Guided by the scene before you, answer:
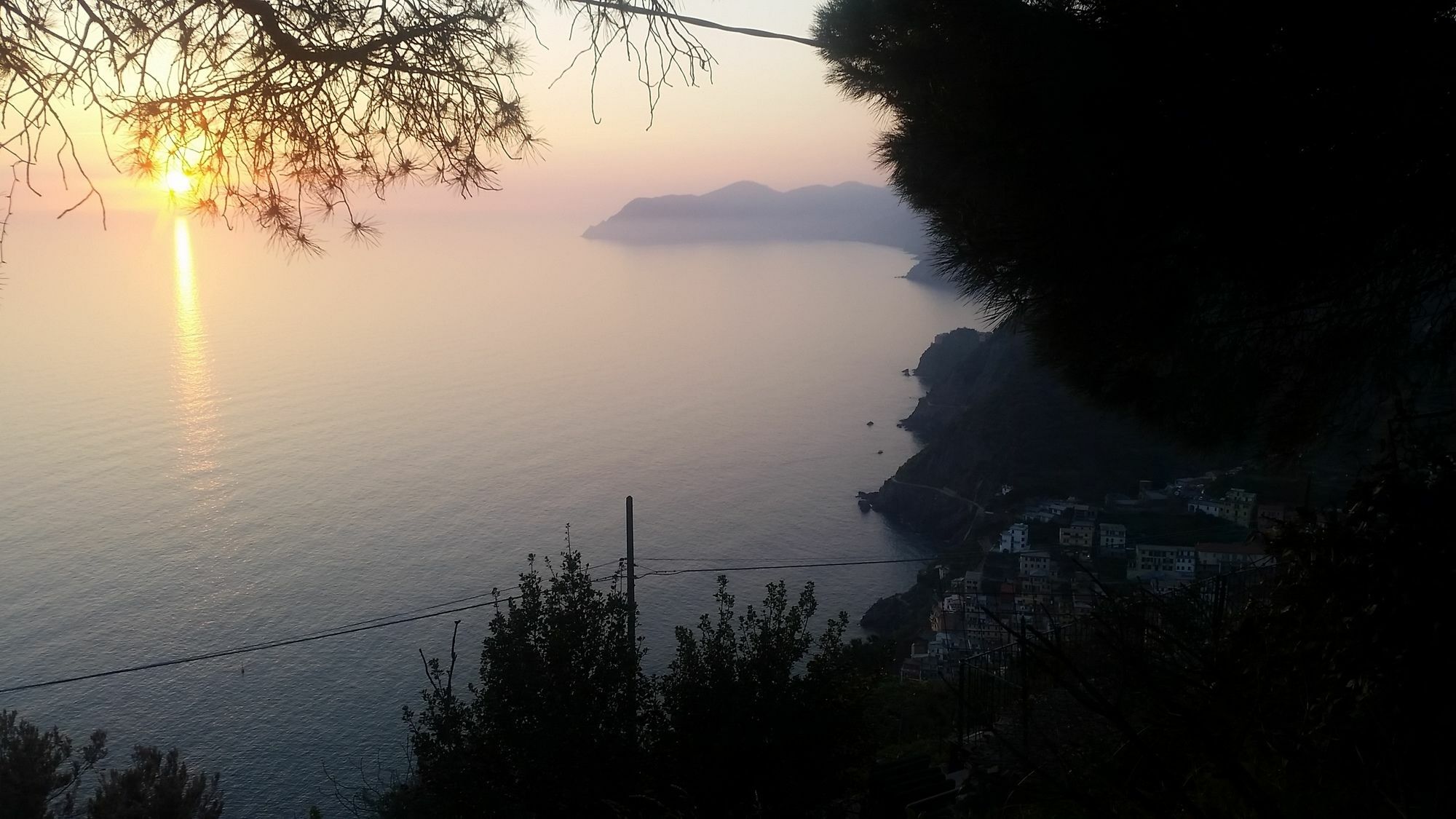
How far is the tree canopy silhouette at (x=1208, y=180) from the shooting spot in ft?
7.09

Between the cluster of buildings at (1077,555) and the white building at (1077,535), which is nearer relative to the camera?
the cluster of buildings at (1077,555)

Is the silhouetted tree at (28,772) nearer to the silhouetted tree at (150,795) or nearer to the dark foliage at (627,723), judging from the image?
the silhouetted tree at (150,795)

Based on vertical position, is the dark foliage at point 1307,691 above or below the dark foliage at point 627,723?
above

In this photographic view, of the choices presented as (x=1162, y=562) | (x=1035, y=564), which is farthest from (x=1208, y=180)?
(x=1035, y=564)

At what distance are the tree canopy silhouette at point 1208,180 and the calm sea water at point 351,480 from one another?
1.12m

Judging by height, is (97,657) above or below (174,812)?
below

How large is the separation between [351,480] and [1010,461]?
1499 centimetres

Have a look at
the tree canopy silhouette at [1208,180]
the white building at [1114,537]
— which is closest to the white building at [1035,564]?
the white building at [1114,537]

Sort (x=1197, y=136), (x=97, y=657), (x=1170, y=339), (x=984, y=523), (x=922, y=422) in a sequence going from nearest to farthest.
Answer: (x=1197, y=136) < (x=1170, y=339) < (x=97, y=657) < (x=984, y=523) < (x=922, y=422)

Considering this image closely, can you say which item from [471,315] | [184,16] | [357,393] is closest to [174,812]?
[184,16]

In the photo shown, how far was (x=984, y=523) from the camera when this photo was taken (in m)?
18.5

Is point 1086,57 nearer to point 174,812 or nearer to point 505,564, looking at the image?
point 174,812

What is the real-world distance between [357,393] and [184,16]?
95.8 ft

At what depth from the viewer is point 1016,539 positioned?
1547cm
